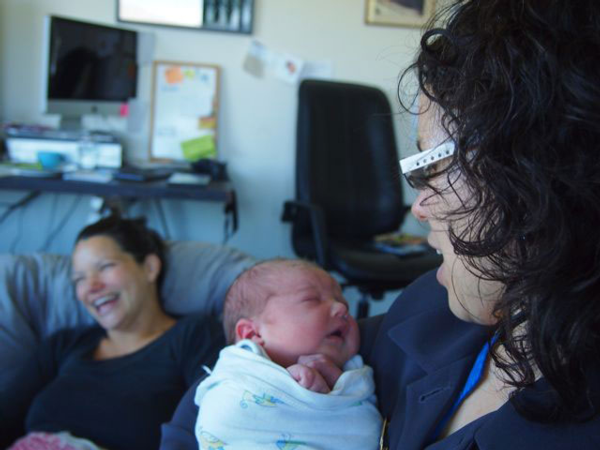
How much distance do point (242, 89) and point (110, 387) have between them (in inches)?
78.6

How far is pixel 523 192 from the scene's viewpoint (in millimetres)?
610

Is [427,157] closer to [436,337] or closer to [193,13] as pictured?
[436,337]

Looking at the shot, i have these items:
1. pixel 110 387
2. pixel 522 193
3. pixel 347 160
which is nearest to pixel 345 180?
pixel 347 160

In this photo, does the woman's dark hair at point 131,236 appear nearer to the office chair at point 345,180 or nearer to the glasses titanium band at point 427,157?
the office chair at point 345,180

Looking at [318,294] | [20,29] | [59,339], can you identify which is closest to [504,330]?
[318,294]

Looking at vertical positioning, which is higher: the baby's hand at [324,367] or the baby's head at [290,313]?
the baby's head at [290,313]

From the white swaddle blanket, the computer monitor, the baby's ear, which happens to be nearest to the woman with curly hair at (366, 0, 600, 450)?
the white swaddle blanket

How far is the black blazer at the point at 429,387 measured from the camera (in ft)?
2.15

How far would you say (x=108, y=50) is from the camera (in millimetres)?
2852

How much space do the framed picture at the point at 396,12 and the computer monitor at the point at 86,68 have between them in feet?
4.17

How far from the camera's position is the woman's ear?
6.33 feet

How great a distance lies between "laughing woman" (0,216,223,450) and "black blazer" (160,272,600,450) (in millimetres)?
547

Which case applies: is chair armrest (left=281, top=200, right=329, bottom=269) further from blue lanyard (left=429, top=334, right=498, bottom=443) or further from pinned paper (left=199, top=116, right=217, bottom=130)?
blue lanyard (left=429, top=334, right=498, bottom=443)

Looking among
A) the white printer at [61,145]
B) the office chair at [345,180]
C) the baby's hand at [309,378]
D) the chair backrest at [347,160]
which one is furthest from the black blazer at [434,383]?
the white printer at [61,145]
